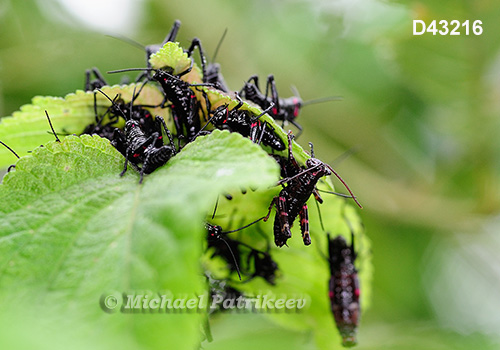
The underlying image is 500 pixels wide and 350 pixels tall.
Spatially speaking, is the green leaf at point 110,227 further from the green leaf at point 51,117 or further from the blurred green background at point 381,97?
the blurred green background at point 381,97

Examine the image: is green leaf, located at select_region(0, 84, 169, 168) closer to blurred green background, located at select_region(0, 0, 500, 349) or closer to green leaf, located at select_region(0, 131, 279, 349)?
green leaf, located at select_region(0, 131, 279, 349)

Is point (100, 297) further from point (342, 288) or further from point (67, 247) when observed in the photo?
point (342, 288)

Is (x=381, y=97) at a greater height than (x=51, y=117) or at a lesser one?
greater

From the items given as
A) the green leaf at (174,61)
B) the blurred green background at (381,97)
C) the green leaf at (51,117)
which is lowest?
the green leaf at (51,117)

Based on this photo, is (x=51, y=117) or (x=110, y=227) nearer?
(x=110, y=227)

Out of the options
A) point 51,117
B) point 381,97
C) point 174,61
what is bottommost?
point 51,117

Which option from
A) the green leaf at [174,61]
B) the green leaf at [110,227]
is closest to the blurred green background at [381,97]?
the green leaf at [174,61]

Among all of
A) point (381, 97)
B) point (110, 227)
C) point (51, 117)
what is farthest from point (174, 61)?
point (381, 97)

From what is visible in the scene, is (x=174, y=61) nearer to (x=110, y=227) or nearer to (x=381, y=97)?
(x=110, y=227)
